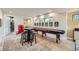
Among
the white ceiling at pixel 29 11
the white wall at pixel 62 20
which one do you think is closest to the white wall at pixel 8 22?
the white ceiling at pixel 29 11

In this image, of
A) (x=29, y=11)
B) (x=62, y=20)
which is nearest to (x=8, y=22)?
(x=29, y=11)

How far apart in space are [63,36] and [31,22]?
2.57ft

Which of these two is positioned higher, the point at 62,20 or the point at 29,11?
the point at 29,11

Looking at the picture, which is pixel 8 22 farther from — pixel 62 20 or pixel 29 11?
pixel 62 20

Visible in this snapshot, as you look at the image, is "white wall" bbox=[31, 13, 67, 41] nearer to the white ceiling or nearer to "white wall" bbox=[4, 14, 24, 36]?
the white ceiling

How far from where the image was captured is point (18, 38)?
134 inches

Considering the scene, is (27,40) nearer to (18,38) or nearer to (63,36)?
(18,38)

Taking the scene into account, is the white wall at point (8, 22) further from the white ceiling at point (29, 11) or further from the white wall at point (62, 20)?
the white wall at point (62, 20)

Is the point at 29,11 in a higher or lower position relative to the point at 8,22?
higher

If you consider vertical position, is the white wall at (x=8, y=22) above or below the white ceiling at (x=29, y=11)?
below

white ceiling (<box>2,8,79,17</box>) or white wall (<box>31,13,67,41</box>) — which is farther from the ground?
white ceiling (<box>2,8,79,17</box>)

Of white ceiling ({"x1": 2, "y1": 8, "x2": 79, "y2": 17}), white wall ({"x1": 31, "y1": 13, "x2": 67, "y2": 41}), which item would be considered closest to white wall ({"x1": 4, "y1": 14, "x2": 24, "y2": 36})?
white ceiling ({"x1": 2, "y1": 8, "x2": 79, "y2": 17})
